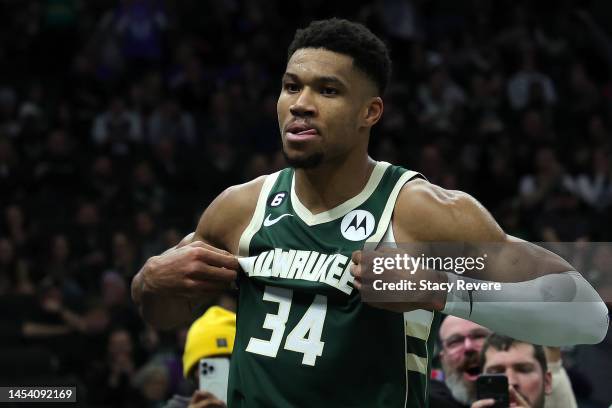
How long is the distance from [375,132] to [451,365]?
294 inches

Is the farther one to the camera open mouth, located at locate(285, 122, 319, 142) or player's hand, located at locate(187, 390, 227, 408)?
player's hand, located at locate(187, 390, 227, 408)

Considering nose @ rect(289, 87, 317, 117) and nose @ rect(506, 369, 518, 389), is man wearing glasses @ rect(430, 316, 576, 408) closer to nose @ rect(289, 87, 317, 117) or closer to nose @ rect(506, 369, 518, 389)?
nose @ rect(506, 369, 518, 389)

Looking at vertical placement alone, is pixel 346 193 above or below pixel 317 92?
below

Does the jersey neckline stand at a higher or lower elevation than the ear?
lower

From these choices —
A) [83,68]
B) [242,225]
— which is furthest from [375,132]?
[242,225]

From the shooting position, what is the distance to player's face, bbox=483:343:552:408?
4352 millimetres

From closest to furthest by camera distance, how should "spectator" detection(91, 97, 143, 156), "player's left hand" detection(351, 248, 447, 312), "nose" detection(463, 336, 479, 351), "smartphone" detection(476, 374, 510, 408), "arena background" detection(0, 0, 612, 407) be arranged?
"player's left hand" detection(351, 248, 447, 312) < "smartphone" detection(476, 374, 510, 408) < "nose" detection(463, 336, 479, 351) < "arena background" detection(0, 0, 612, 407) < "spectator" detection(91, 97, 143, 156)

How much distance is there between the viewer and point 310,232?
3426 millimetres

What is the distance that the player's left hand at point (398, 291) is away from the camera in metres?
3.07

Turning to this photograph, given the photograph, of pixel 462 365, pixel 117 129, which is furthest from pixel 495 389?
pixel 117 129

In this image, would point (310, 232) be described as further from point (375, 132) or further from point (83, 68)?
point (83, 68)

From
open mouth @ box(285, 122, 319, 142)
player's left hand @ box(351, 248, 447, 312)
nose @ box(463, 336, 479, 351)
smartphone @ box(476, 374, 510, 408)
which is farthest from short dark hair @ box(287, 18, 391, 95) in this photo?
nose @ box(463, 336, 479, 351)

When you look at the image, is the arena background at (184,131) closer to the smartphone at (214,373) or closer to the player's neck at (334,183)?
the smartphone at (214,373)

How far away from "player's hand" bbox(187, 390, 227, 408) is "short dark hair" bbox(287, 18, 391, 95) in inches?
56.9
